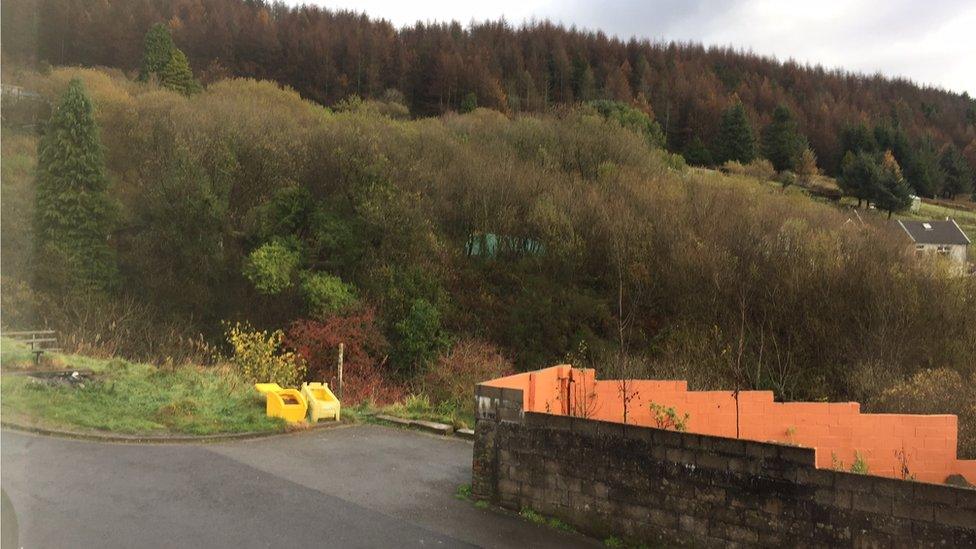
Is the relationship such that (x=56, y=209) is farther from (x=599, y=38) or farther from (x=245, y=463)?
(x=599, y=38)

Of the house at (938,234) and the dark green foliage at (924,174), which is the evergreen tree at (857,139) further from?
the house at (938,234)

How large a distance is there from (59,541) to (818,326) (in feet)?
70.0

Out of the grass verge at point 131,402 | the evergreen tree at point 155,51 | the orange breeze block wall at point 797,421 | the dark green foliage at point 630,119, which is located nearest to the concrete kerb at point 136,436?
the grass verge at point 131,402

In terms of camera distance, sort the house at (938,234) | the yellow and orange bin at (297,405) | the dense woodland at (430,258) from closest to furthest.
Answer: the yellow and orange bin at (297,405) < the dense woodland at (430,258) < the house at (938,234)

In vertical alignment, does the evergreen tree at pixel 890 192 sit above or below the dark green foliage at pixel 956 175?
below

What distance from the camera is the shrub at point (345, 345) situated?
69.4ft

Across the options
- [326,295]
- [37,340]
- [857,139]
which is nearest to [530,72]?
[857,139]

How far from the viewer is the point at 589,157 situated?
118 ft

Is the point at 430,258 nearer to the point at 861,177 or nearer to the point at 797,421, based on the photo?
the point at 797,421

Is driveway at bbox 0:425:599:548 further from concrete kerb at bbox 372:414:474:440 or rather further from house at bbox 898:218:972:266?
house at bbox 898:218:972:266

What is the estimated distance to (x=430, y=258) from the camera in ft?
88.6

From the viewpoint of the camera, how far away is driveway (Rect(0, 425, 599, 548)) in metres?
6.63

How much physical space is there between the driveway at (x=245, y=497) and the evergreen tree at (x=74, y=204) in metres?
16.9

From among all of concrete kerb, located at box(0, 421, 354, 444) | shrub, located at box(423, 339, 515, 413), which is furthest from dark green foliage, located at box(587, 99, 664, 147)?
concrete kerb, located at box(0, 421, 354, 444)
